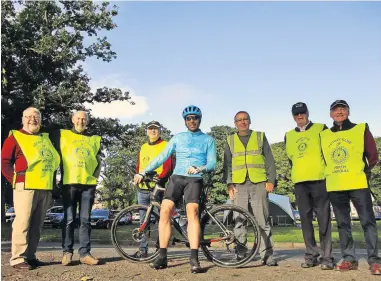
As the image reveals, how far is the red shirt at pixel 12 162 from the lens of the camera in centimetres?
595

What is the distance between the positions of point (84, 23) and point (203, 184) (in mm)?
23341

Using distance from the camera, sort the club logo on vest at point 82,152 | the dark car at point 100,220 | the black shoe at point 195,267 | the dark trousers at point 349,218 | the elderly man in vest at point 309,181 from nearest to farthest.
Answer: the black shoe at point 195,267 < the dark trousers at point 349,218 < the elderly man in vest at point 309,181 < the club logo on vest at point 82,152 < the dark car at point 100,220

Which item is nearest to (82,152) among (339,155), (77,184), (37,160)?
(77,184)

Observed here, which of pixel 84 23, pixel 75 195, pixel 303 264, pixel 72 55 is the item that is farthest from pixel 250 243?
pixel 84 23

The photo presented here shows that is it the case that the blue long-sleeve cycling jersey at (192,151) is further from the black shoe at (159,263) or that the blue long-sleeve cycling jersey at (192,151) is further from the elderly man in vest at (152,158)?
the black shoe at (159,263)

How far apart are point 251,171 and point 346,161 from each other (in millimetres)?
1358

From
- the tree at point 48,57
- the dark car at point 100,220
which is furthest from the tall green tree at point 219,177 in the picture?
the tree at point 48,57

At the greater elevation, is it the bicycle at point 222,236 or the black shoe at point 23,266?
the bicycle at point 222,236

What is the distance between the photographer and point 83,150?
6.46 meters

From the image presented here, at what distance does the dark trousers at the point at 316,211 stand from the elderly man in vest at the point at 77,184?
3033 mm

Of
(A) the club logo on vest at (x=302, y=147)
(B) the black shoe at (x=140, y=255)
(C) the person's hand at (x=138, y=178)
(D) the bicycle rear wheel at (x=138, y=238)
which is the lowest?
(B) the black shoe at (x=140, y=255)

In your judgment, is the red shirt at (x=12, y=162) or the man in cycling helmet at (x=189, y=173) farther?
the red shirt at (x=12, y=162)

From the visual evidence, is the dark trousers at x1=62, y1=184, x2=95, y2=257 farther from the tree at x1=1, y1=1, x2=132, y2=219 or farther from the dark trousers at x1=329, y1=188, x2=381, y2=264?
the tree at x1=1, y1=1, x2=132, y2=219

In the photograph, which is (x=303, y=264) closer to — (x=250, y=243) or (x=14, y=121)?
(x=250, y=243)
